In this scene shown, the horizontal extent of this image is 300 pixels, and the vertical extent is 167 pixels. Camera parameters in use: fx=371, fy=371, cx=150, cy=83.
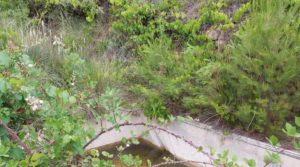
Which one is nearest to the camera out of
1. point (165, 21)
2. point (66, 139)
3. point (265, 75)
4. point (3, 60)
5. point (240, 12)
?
point (66, 139)

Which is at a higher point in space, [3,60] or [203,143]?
[3,60]

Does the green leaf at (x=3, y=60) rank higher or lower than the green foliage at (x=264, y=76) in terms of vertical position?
higher

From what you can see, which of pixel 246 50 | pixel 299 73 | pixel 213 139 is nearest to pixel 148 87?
pixel 213 139

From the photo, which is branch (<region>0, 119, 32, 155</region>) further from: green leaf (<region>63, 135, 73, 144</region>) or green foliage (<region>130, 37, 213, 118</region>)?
green foliage (<region>130, 37, 213, 118</region>)

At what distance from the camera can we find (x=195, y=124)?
338 centimetres

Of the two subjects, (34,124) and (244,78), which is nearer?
(34,124)

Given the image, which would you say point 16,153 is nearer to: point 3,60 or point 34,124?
point 34,124

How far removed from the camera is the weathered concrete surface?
2.89 metres

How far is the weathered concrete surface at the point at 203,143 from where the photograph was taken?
289 centimetres

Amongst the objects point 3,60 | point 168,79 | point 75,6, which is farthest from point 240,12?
point 3,60

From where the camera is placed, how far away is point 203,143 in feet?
10.9

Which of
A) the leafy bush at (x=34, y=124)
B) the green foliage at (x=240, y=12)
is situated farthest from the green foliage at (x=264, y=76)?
the leafy bush at (x=34, y=124)

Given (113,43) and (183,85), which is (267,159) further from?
(113,43)

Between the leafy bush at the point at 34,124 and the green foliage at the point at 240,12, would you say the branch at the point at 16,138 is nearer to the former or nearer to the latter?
the leafy bush at the point at 34,124
